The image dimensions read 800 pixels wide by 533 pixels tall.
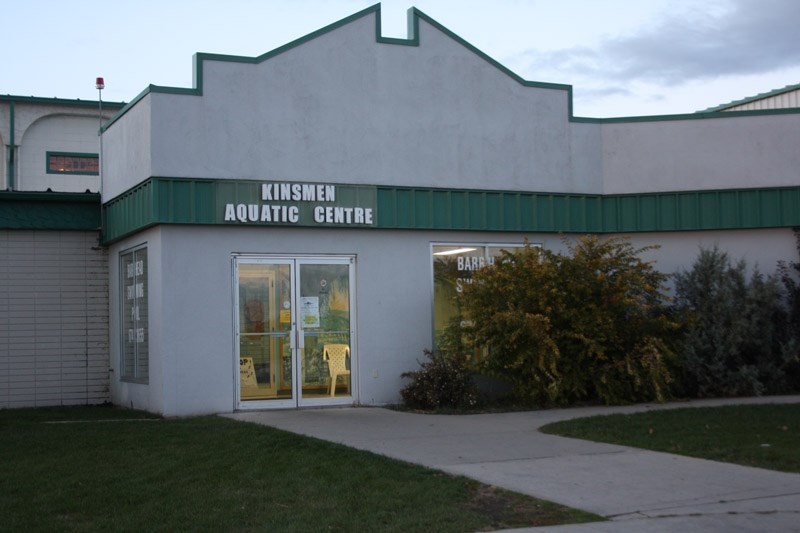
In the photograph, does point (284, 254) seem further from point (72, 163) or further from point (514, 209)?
point (72, 163)

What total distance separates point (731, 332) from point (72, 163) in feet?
62.7

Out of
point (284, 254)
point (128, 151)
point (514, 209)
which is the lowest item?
point (284, 254)

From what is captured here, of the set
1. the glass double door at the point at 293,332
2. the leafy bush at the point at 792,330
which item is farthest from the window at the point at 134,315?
the leafy bush at the point at 792,330

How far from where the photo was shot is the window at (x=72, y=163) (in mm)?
27500

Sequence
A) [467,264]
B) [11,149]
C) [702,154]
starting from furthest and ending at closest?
[11,149], [702,154], [467,264]

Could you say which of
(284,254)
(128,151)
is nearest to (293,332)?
(284,254)

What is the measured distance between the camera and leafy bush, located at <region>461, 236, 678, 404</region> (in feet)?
52.6

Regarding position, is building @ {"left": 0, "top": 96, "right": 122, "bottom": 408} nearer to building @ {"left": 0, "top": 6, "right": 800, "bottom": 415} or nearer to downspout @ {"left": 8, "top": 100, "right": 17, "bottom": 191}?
building @ {"left": 0, "top": 6, "right": 800, "bottom": 415}

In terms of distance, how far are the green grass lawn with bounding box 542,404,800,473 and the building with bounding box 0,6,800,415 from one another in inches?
183

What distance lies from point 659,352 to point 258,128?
793 centimetres

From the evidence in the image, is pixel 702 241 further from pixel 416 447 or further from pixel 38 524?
pixel 38 524

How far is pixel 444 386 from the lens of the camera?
1620 centimetres

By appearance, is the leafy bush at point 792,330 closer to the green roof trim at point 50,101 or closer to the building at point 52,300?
the building at point 52,300

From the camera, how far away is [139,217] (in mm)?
16438
